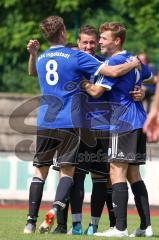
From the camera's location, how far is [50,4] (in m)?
21.2

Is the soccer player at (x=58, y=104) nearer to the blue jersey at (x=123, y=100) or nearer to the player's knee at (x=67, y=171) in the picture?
the player's knee at (x=67, y=171)

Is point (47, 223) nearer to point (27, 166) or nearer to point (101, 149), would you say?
point (101, 149)

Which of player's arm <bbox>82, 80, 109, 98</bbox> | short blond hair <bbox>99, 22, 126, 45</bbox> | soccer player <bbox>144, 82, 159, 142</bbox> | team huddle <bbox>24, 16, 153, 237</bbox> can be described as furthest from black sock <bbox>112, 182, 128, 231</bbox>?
soccer player <bbox>144, 82, 159, 142</bbox>

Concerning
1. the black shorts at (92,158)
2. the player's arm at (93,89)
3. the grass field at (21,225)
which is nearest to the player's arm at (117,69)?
the player's arm at (93,89)

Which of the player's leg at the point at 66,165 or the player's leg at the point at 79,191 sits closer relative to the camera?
the player's leg at the point at 66,165

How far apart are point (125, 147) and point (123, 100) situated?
1.59 ft

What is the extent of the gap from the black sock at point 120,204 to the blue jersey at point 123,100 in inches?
22.7

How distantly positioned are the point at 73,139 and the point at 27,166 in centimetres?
648

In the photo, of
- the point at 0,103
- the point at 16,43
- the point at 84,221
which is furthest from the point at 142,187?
the point at 16,43

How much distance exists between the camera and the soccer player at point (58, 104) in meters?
8.92

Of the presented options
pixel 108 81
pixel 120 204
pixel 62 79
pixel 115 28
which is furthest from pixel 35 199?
pixel 115 28

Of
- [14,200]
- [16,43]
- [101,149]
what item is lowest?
[14,200]

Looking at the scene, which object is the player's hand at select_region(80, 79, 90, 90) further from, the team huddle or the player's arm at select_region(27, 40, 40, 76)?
the player's arm at select_region(27, 40, 40, 76)

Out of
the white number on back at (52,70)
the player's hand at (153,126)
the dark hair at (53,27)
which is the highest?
the dark hair at (53,27)
